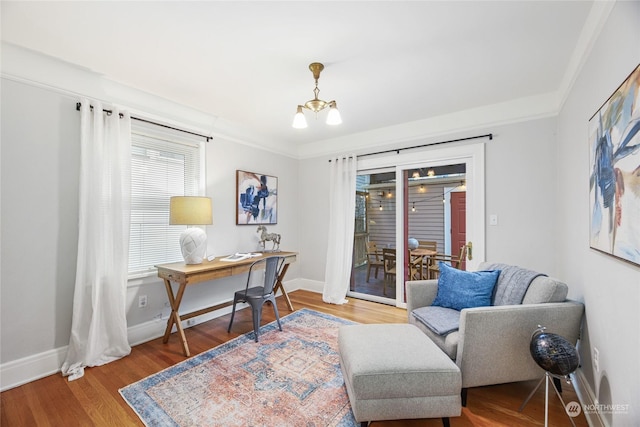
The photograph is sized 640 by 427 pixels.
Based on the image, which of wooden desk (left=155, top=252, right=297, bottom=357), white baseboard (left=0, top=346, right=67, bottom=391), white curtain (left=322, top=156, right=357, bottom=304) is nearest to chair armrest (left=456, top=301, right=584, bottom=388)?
wooden desk (left=155, top=252, right=297, bottom=357)

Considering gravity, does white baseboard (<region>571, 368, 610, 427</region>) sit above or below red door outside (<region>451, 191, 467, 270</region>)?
below

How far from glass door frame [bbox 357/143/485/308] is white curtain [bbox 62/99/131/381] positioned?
307cm

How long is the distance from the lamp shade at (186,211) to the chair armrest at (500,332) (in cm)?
245

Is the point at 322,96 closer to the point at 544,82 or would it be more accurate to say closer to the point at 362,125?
the point at 362,125

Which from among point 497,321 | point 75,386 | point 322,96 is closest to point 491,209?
point 497,321

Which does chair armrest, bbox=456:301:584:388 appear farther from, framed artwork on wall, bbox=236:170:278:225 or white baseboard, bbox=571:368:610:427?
framed artwork on wall, bbox=236:170:278:225

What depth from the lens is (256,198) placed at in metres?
3.88

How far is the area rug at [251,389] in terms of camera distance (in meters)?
1.67

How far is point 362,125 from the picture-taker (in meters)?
3.70

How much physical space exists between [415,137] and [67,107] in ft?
11.9

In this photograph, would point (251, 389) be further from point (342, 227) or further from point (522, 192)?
point (522, 192)

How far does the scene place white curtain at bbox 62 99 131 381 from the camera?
2.21 m

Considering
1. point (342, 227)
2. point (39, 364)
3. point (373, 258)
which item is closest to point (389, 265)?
point (373, 258)

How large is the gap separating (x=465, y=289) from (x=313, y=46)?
2218 mm
